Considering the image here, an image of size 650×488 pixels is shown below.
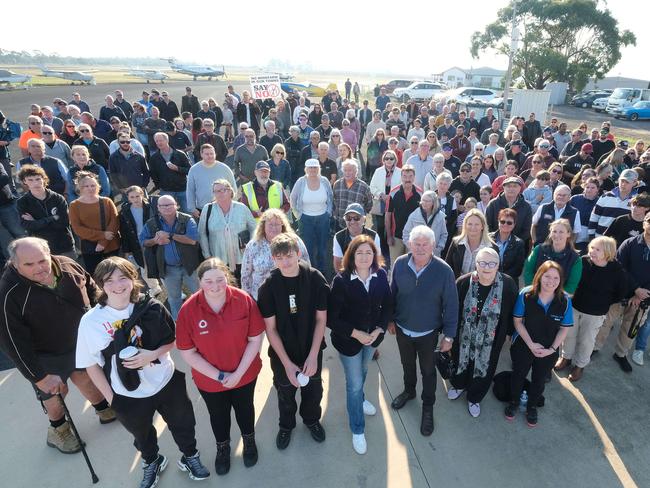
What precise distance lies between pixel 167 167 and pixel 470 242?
5215 mm

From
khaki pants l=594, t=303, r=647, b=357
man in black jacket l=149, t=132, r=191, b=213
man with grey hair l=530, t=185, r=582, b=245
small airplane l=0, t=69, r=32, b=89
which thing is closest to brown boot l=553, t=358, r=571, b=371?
khaki pants l=594, t=303, r=647, b=357

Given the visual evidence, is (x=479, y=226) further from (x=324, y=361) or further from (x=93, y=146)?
(x=93, y=146)

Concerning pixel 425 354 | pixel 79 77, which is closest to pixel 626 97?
pixel 425 354

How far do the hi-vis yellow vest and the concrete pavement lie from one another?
2465mm

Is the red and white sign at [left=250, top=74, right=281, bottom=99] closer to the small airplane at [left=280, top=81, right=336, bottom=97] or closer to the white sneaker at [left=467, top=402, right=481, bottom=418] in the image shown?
the white sneaker at [left=467, top=402, right=481, bottom=418]

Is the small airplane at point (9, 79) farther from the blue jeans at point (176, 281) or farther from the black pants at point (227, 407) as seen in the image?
the black pants at point (227, 407)

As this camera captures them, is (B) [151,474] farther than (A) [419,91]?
No

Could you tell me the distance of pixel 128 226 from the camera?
A: 4.80 m

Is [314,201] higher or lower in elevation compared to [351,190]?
lower

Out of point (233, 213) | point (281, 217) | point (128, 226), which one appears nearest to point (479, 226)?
point (281, 217)

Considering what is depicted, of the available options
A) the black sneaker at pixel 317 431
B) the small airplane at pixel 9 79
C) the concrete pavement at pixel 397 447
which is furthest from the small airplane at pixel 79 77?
the black sneaker at pixel 317 431

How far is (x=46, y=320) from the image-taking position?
9.77 ft

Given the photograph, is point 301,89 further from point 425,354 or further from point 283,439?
point 283,439

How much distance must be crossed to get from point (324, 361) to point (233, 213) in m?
2.12
